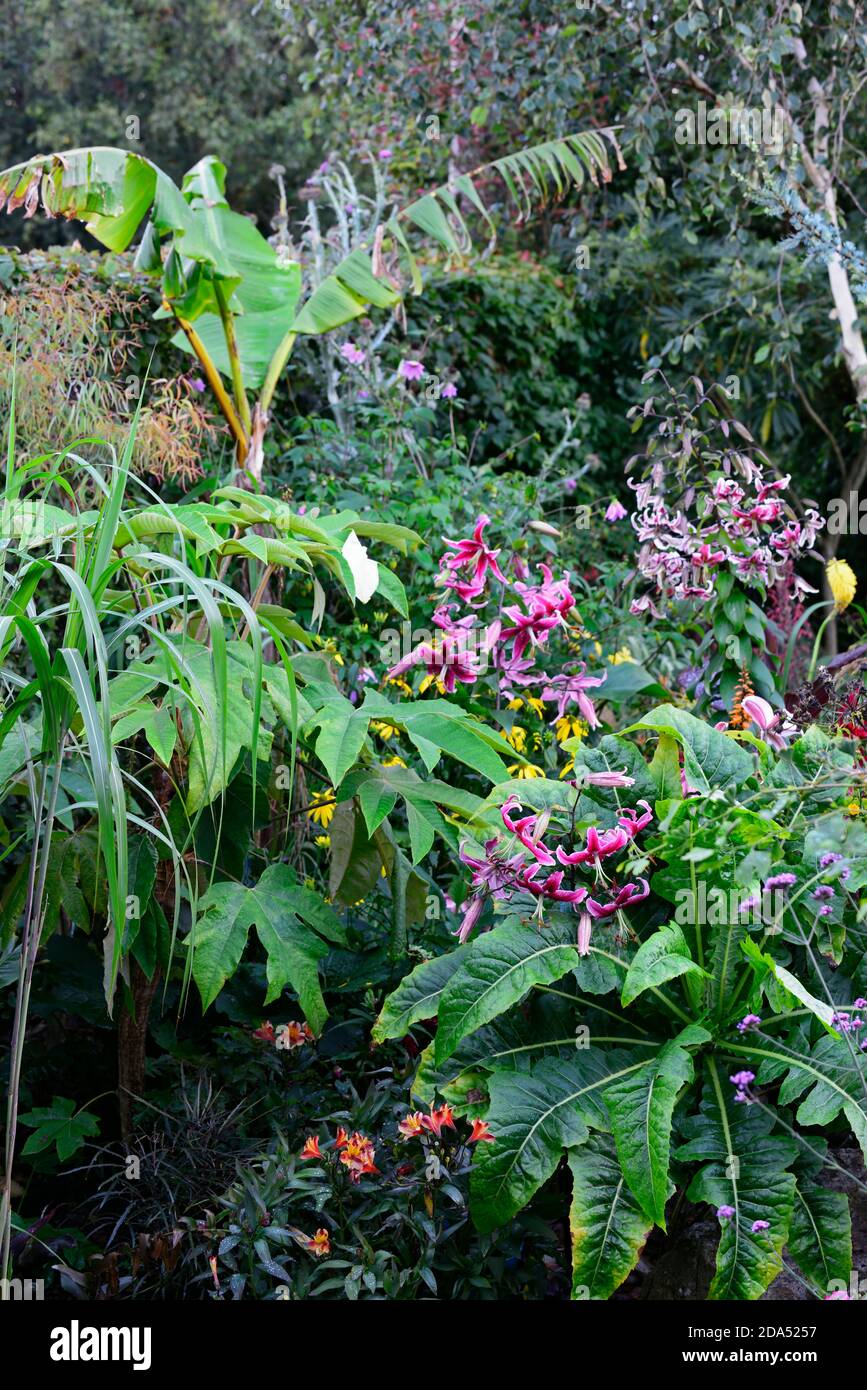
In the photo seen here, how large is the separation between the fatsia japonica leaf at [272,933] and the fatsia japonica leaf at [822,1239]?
102 centimetres

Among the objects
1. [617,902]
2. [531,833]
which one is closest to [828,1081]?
[617,902]

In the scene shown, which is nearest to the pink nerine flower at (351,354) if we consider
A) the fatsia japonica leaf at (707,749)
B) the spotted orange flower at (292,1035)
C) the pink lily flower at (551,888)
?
the fatsia japonica leaf at (707,749)

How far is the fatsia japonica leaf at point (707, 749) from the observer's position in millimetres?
2988

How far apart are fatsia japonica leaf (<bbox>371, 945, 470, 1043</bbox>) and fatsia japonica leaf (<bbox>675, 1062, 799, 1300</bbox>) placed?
22.3 inches

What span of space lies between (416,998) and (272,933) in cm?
34

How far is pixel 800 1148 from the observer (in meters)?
2.65

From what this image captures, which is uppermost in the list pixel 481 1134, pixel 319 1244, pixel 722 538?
pixel 722 538

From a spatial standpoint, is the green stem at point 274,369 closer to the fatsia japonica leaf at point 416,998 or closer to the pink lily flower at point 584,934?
the fatsia japonica leaf at point 416,998

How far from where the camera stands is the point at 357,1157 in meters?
2.58

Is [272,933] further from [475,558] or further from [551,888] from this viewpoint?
[475,558]

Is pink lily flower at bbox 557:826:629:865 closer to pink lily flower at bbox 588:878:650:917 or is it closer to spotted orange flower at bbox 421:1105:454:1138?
pink lily flower at bbox 588:878:650:917

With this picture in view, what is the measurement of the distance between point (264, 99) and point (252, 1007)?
53.0 ft

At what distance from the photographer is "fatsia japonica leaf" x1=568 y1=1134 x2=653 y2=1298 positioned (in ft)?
7.82

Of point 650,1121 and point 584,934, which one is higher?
point 584,934
